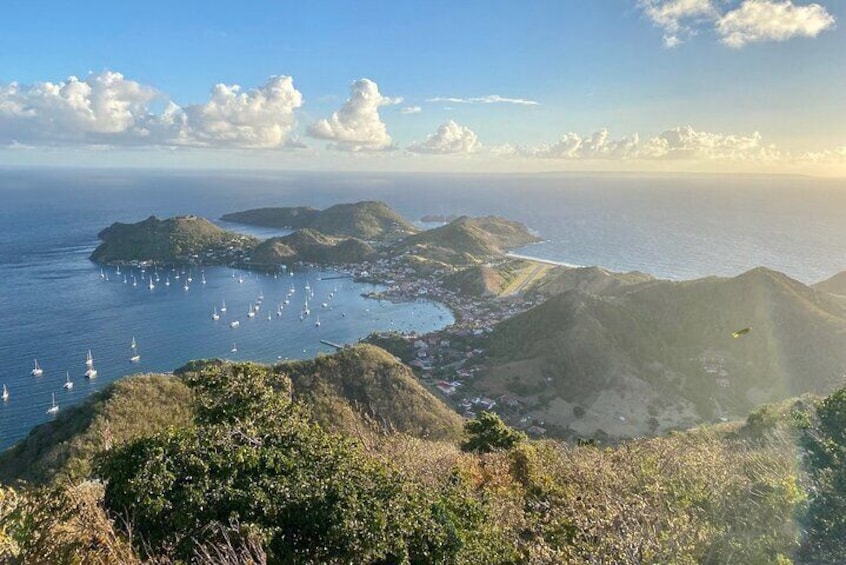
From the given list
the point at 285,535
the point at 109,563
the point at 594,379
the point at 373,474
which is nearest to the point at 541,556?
the point at 373,474

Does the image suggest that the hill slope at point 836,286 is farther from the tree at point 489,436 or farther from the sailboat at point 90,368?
the sailboat at point 90,368

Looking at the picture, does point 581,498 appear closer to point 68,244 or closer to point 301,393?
point 301,393

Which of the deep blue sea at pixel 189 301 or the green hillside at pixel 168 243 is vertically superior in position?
the green hillside at pixel 168 243

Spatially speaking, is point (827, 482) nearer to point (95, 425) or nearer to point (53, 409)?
point (95, 425)

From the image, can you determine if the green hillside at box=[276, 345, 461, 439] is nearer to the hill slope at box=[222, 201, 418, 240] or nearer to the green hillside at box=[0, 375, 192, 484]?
the green hillside at box=[0, 375, 192, 484]

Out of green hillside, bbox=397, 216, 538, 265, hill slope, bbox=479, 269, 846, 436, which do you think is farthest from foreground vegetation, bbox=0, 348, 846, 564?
green hillside, bbox=397, 216, 538, 265

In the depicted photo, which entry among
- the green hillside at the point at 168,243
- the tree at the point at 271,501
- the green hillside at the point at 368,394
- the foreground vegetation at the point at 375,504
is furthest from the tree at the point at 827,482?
the green hillside at the point at 168,243

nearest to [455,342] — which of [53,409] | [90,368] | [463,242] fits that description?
[90,368]
